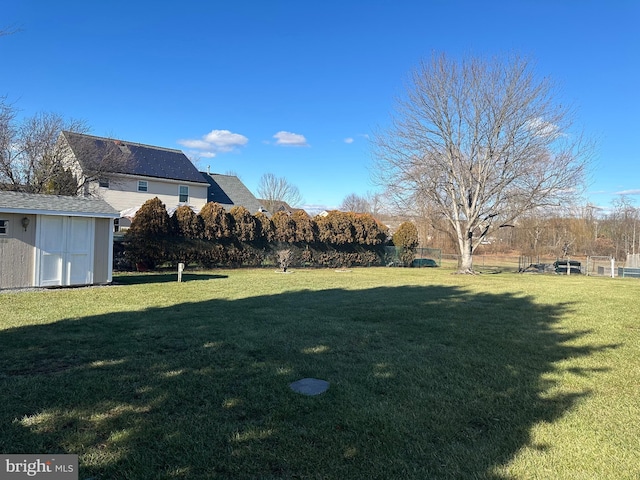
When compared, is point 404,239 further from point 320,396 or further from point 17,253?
point 320,396

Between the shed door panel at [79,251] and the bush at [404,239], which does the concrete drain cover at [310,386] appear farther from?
the bush at [404,239]

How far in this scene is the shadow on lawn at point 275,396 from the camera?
8.59 ft

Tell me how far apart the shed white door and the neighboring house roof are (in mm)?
19466

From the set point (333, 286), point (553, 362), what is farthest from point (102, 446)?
point (333, 286)

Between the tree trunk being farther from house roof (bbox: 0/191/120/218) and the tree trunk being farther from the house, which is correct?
the house

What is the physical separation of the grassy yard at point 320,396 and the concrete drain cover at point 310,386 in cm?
11

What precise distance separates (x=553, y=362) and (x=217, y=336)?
4446 millimetres

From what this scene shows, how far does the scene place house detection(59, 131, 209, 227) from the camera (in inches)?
856

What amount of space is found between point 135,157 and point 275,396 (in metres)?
27.0

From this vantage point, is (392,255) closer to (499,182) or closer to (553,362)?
(499,182)

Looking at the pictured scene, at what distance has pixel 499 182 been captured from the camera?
21.0 meters

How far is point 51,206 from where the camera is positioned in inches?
423

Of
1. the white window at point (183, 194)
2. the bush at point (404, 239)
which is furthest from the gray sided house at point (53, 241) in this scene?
the bush at point (404, 239)

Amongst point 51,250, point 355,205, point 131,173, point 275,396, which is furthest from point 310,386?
point 355,205
